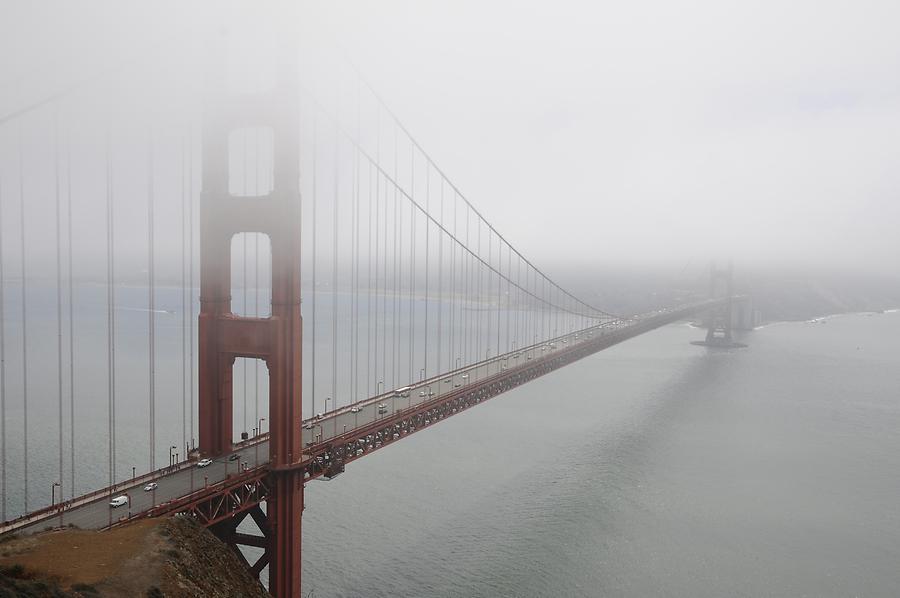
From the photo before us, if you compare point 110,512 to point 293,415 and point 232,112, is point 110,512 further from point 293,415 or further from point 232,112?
point 232,112

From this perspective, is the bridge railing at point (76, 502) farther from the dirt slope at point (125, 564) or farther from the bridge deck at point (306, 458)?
the dirt slope at point (125, 564)

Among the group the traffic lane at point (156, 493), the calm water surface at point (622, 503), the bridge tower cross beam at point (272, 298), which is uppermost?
the bridge tower cross beam at point (272, 298)

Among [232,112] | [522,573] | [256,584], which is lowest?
[522,573]

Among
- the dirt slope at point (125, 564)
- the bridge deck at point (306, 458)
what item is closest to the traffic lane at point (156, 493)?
the bridge deck at point (306, 458)

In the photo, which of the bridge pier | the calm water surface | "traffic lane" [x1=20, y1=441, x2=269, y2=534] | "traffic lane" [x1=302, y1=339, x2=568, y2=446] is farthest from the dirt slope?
the bridge pier

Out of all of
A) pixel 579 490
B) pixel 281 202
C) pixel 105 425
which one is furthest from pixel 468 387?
pixel 105 425
